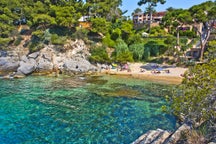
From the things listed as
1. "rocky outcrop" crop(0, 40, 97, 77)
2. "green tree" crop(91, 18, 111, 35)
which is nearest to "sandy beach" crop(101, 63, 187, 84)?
"rocky outcrop" crop(0, 40, 97, 77)

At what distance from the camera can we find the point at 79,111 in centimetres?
2203

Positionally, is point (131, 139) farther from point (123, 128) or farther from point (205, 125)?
point (205, 125)

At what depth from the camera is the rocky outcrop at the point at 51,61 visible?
136ft

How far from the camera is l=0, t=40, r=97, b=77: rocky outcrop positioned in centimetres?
4141

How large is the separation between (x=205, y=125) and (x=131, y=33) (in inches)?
1822

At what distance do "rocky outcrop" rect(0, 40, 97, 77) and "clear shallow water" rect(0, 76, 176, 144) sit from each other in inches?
252

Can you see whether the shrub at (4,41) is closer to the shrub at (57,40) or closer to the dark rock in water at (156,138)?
the shrub at (57,40)

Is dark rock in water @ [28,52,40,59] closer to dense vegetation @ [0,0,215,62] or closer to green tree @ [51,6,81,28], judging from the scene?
dense vegetation @ [0,0,215,62]

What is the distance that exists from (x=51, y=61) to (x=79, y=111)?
23.7m

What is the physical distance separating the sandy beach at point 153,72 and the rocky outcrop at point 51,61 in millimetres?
5092

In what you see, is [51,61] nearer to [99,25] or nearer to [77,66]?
[77,66]

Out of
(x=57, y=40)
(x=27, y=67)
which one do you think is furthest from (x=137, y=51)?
(x=27, y=67)

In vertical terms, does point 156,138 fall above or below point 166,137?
below

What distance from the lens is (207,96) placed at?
32.8ft
